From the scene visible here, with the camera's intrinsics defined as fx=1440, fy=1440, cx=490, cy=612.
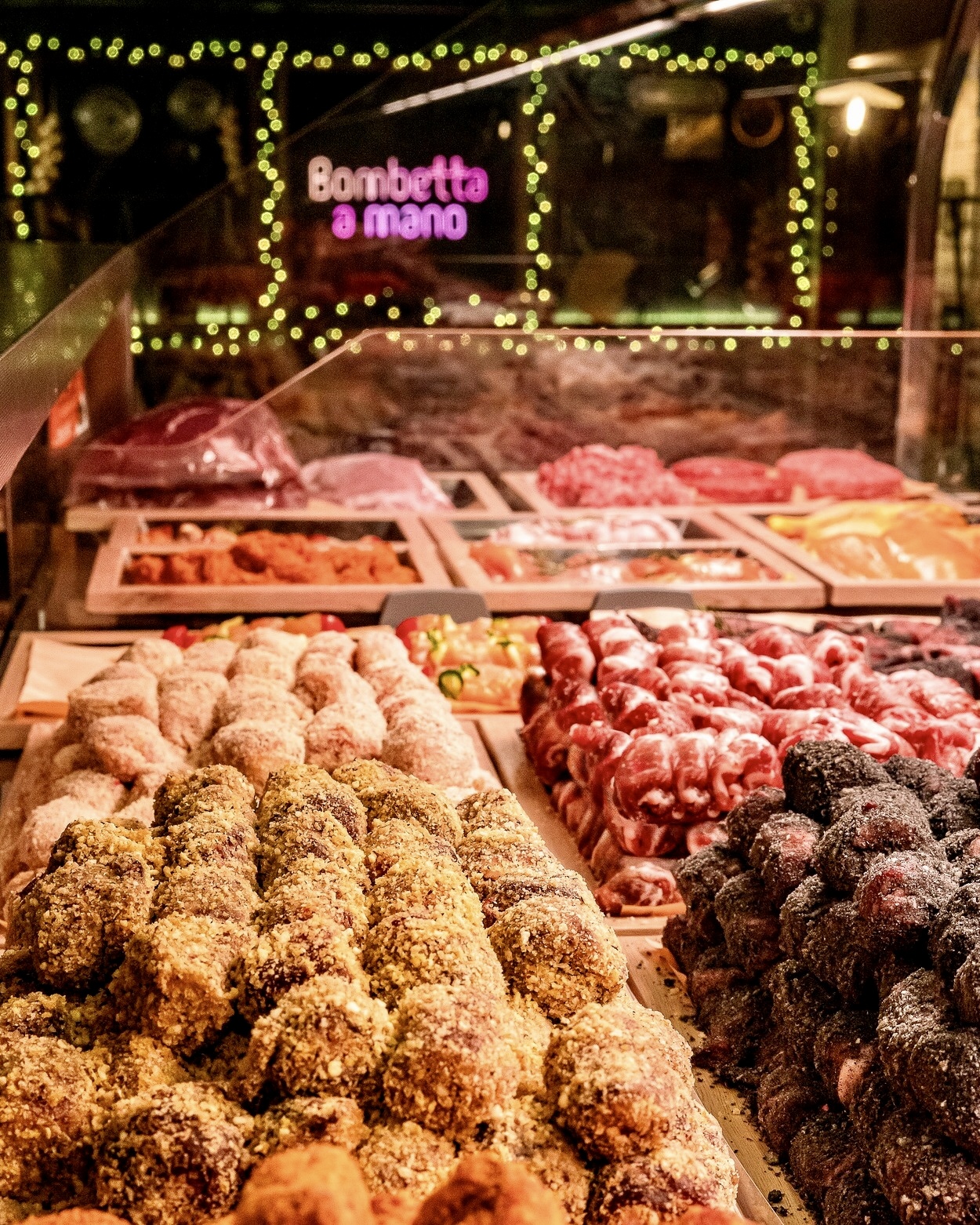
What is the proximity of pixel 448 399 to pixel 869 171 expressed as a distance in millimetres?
2477

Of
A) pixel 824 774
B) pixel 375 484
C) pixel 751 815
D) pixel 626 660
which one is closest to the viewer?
pixel 824 774

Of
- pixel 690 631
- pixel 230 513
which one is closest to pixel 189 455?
pixel 230 513

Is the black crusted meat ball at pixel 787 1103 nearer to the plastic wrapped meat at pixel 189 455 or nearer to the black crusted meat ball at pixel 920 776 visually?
the black crusted meat ball at pixel 920 776

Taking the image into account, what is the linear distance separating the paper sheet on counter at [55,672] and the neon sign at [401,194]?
203 centimetres

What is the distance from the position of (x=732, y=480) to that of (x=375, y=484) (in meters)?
1.33

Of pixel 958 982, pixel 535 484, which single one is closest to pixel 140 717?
pixel 958 982

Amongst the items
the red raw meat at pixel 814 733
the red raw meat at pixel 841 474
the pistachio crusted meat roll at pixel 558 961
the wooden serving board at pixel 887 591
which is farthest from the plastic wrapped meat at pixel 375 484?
the pistachio crusted meat roll at pixel 558 961

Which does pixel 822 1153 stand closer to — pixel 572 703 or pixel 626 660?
pixel 572 703

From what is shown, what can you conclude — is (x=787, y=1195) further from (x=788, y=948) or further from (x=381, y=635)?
(x=381, y=635)

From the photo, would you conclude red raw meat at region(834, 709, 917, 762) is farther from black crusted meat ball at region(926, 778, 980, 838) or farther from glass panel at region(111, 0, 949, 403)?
glass panel at region(111, 0, 949, 403)

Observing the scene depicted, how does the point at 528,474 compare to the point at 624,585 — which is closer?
the point at 624,585

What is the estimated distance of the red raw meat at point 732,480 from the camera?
5.31m

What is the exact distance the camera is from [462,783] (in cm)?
252

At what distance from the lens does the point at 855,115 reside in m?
6.57
